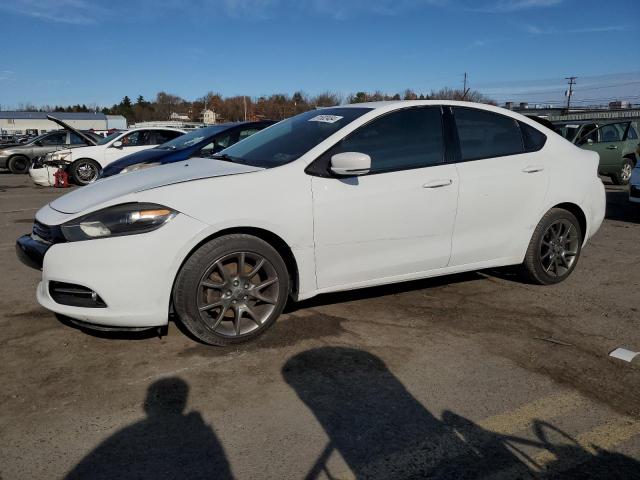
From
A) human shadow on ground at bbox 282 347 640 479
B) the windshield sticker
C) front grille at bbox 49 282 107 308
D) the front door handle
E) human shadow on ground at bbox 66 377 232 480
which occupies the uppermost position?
the windshield sticker

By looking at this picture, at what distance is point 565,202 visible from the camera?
473 cm

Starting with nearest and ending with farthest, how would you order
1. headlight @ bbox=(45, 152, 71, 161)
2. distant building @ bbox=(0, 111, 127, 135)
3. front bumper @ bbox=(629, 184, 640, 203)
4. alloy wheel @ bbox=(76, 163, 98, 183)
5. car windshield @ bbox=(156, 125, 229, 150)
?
car windshield @ bbox=(156, 125, 229, 150) → front bumper @ bbox=(629, 184, 640, 203) → headlight @ bbox=(45, 152, 71, 161) → alloy wheel @ bbox=(76, 163, 98, 183) → distant building @ bbox=(0, 111, 127, 135)

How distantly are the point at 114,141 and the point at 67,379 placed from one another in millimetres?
12015

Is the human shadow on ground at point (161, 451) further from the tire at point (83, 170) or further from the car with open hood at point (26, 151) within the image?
the car with open hood at point (26, 151)

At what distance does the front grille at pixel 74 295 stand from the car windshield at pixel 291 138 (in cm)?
142

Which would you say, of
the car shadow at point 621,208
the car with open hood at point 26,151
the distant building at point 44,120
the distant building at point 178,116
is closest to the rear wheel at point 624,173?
the car shadow at point 621,208

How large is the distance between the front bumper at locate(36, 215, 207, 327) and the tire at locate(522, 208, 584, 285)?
2.99m

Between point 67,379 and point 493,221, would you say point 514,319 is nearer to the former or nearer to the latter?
point 493,221

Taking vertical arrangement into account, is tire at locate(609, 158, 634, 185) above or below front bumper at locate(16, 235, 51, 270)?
below

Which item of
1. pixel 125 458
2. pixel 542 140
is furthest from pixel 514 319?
pixel 125 458

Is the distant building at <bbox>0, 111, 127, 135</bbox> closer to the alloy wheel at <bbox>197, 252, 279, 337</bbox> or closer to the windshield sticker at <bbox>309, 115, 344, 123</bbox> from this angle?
the windshield sticker at <bbox>309, 115, 344, 123</bbox>

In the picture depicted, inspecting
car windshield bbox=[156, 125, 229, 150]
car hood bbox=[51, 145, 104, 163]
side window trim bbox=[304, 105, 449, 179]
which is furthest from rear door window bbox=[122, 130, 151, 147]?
side window trim bbox=[304, 105, 449, 179]

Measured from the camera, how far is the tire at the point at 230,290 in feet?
10.9

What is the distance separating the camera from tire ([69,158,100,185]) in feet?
45.1
